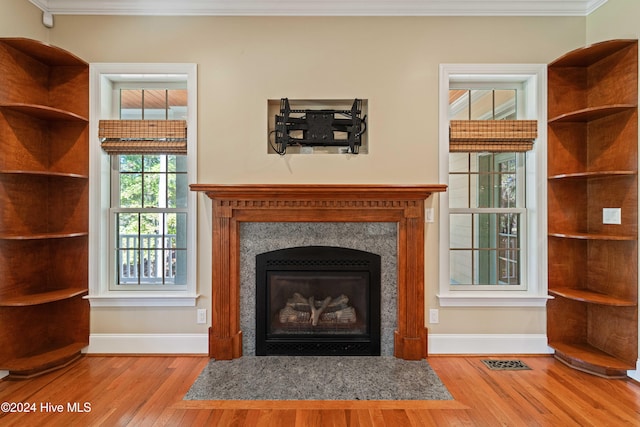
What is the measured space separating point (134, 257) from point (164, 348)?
839mm

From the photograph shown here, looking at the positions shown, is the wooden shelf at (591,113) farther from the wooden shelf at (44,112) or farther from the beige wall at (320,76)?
the wooden shelf at (44,112)

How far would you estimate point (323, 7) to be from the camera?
2852mm

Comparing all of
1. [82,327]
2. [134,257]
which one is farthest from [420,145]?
[82,327]

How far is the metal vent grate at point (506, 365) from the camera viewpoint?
105 inches

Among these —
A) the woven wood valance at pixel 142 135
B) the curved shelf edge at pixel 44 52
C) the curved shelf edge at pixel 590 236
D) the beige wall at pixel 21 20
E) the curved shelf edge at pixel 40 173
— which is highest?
the beige wall at pixel 21 20

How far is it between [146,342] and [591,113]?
406 centimetres

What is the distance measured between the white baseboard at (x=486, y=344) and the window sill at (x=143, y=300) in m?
2.09

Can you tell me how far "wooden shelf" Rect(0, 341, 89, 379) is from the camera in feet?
8.27

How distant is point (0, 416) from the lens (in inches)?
81.9

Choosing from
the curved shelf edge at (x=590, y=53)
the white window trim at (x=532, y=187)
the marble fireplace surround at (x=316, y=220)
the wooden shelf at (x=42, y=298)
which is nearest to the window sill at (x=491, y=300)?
the white window trim at (x=532, y=187)

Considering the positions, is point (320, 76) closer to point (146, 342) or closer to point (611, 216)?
point (611, 216)

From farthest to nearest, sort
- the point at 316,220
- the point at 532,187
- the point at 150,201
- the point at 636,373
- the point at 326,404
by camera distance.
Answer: the point at 150,201 → the point at 532,187 → the point at 316,220 → the point at 636,373 → the point at 326,404

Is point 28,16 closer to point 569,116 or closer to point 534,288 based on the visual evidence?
point 569,116

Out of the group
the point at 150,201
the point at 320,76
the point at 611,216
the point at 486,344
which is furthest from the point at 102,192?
the point at 611,216
